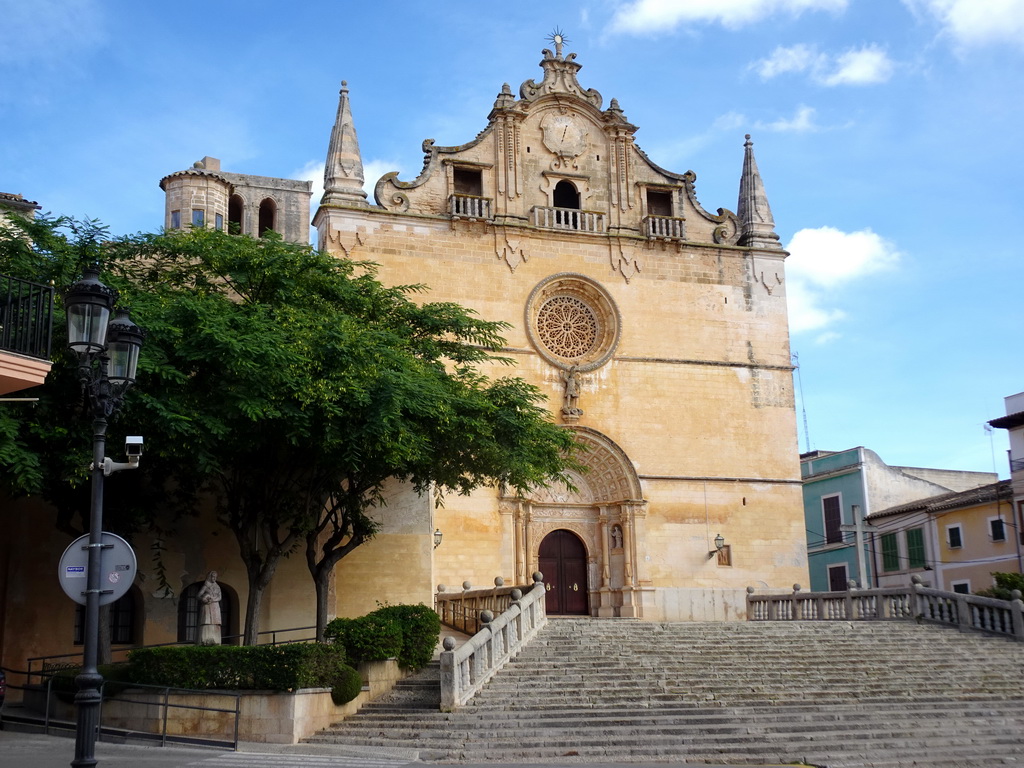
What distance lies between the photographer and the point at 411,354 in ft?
71.6

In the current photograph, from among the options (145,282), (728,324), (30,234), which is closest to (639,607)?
(728,324)

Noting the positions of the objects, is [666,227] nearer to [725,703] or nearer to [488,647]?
[488,647]

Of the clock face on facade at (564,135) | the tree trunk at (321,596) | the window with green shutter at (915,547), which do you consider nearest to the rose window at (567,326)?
the clock face on facade at (564,135)

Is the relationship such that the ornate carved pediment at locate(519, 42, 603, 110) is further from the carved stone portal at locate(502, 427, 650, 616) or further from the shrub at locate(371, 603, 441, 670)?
the shrub at locate(371, 603, 441, 670)

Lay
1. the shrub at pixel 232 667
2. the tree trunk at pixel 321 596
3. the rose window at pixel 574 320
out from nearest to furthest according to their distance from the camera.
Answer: the shrub at pixel 232 667 < the tree trunk at pixel 321 596 < the rose window at pixel 574 320

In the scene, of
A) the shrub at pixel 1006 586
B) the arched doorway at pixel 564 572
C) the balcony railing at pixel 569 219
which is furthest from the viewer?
the balcony railing at pixel 569 219

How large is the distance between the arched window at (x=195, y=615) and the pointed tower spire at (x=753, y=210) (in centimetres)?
1851

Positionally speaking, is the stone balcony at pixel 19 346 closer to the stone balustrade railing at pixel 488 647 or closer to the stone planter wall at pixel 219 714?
the stone planter wall at pixel 219 714

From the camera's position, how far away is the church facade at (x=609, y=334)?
30.8 metres

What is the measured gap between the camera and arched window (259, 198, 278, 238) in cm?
3597

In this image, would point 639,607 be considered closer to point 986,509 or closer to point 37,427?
point 986,509

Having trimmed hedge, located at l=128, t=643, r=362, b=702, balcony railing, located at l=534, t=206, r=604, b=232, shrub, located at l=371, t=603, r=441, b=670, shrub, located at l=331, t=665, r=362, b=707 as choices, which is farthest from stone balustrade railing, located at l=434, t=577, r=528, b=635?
balcony railing, located at l=534, t=206, r=604, b=232

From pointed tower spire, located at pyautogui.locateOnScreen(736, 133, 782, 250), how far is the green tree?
13.0 meters

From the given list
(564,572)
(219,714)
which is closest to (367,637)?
(219,714)
